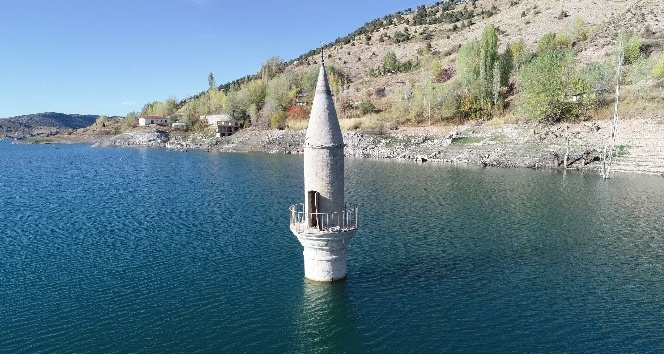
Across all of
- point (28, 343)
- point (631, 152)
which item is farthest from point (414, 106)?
point (28, 343)

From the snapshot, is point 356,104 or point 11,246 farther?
point 356,104

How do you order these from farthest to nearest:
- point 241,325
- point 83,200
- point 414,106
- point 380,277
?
point 414,106 → point 83,200 → point 380,277 → point 241,325

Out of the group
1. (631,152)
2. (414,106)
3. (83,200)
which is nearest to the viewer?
(83,200)

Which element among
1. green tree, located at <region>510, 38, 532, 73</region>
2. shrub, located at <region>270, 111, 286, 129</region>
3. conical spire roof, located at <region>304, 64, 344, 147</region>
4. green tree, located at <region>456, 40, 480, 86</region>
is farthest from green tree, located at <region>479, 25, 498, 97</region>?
conical spire roof, located at <region>304, 64, 344, 147</region>

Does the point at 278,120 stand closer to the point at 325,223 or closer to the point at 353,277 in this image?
the point at 353,277

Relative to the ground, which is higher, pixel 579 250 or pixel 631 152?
pixel 631 152

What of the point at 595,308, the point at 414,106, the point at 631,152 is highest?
the point at 414,106

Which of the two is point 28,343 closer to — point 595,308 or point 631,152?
point 595,308
